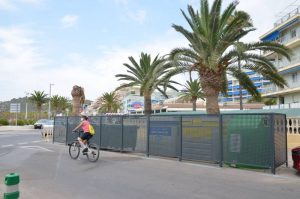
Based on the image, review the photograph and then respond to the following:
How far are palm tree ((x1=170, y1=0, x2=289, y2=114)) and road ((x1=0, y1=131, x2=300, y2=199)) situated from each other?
4.43m

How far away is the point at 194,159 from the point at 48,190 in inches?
238

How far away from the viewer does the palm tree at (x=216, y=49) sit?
1469 centimetres

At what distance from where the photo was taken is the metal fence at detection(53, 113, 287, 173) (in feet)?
33.8

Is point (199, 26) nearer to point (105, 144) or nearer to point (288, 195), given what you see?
point (105, 144)

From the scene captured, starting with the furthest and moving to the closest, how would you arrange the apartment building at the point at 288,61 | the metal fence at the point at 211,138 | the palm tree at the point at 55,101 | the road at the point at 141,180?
the palm tree at the point at 55,101 → the apartment building at the point at 288,61 → the metal fence at the point at 211,138 → the road at the point at 141,180

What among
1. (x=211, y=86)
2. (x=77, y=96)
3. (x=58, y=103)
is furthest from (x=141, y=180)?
(x=58, y=103)

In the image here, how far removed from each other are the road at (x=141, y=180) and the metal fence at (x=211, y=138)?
43 centimetres

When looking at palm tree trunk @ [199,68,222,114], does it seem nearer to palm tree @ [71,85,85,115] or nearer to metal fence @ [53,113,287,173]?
metal fence @ [53,113,287,173]

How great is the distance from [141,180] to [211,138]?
3705mm

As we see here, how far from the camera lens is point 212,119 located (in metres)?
11.6

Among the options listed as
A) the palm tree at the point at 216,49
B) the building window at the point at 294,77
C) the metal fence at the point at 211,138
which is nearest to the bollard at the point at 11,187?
the metal fence at the point at 211,138

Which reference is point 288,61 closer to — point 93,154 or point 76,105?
point 76,105

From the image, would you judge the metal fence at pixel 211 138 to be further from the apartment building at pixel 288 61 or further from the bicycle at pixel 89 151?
the apartment building at pixel 288 61

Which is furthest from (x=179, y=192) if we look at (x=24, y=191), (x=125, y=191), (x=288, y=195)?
(x=24, y=191)
